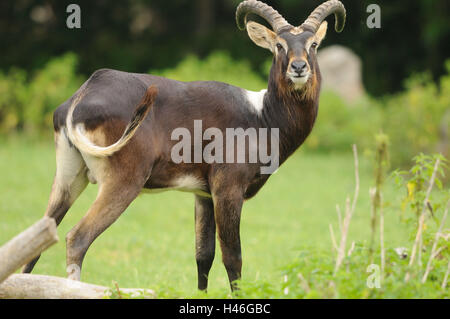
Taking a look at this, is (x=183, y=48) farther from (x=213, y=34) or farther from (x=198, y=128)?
(x=198, y=128)

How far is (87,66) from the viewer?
21.4 meters

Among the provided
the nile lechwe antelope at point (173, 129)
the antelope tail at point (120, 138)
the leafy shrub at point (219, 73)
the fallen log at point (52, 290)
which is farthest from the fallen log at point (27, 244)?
the leafy shrub at point (219, 73)

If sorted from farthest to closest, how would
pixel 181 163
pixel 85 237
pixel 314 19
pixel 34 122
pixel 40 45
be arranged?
1. pixel 40 45
2. pixel 34 122
3. pixel 314 19
4. pixel 181 163
5. pixel 85 237

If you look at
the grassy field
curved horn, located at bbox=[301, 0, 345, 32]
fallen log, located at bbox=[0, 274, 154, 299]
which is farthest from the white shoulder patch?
fallen log, located at bbox=[0, 274, 154, 299]

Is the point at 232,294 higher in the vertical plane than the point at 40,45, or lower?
lower

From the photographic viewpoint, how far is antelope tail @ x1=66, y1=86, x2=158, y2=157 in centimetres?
478

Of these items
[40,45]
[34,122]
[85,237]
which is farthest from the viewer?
[40,45]

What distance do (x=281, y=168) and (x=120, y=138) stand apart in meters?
10.5

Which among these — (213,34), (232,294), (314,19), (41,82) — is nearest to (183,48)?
(213,34)

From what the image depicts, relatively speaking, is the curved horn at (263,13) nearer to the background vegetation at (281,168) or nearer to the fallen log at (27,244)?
the background vegetation at (281,168)

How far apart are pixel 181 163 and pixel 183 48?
17.3 meters

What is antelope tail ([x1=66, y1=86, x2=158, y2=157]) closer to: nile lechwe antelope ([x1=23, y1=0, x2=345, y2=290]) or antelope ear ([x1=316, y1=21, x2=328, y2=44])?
nile lechwe antelope ([x1=23, y1=0, x2=345, y2=290])

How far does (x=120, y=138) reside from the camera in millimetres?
4941

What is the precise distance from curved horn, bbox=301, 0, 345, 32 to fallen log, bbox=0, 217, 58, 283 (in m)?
2.66
